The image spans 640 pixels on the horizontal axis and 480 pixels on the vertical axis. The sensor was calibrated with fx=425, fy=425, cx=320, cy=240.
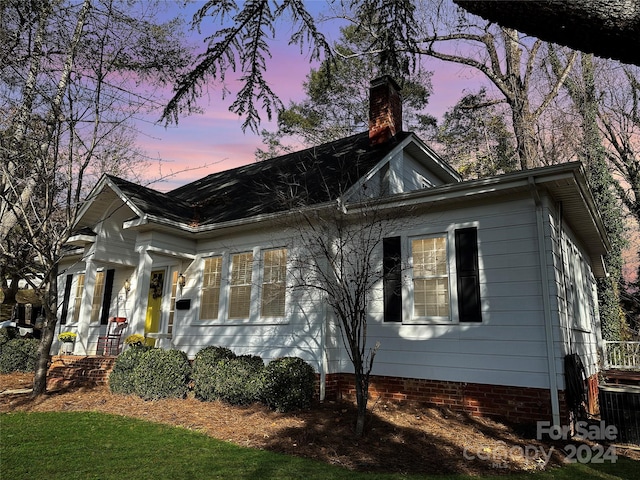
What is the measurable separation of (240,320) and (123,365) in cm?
259

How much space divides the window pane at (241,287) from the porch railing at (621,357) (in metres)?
10.0

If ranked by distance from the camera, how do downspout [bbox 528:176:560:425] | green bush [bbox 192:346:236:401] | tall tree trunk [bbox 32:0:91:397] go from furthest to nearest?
tall tree trunk [bbox 32:0:91:397], green bush [bbox 192:346:236:401], downspout [bbox 528:176:560:425]

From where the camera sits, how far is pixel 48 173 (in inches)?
325

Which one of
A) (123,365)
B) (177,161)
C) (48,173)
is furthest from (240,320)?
(48,173)

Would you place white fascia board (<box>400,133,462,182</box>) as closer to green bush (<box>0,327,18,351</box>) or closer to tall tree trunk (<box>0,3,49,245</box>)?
tall tree trunk (<box>0,3,49,245</box>)

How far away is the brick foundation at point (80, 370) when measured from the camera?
998 cm

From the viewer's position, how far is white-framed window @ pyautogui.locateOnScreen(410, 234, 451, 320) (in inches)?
306

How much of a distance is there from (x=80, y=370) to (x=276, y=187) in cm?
653

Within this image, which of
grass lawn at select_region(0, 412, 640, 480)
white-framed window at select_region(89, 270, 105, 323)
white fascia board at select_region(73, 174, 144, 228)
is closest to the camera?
grass lawn at select_region(0, 412, 640, 480)

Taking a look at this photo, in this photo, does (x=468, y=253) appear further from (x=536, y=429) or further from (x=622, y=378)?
(x=622, y=378)

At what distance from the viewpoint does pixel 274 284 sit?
9.58 m

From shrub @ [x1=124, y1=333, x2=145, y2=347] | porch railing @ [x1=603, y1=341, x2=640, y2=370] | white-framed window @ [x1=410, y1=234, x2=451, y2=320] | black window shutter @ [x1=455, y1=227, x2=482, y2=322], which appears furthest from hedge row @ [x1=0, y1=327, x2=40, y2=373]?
porch railing @ [x1=603, y1=341, x2=640, y2=370]

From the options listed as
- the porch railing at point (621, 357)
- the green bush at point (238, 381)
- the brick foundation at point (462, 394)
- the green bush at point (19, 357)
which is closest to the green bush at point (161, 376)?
the green bush at point (238, 381)

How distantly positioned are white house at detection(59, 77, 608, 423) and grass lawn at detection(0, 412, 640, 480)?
2.15 m
